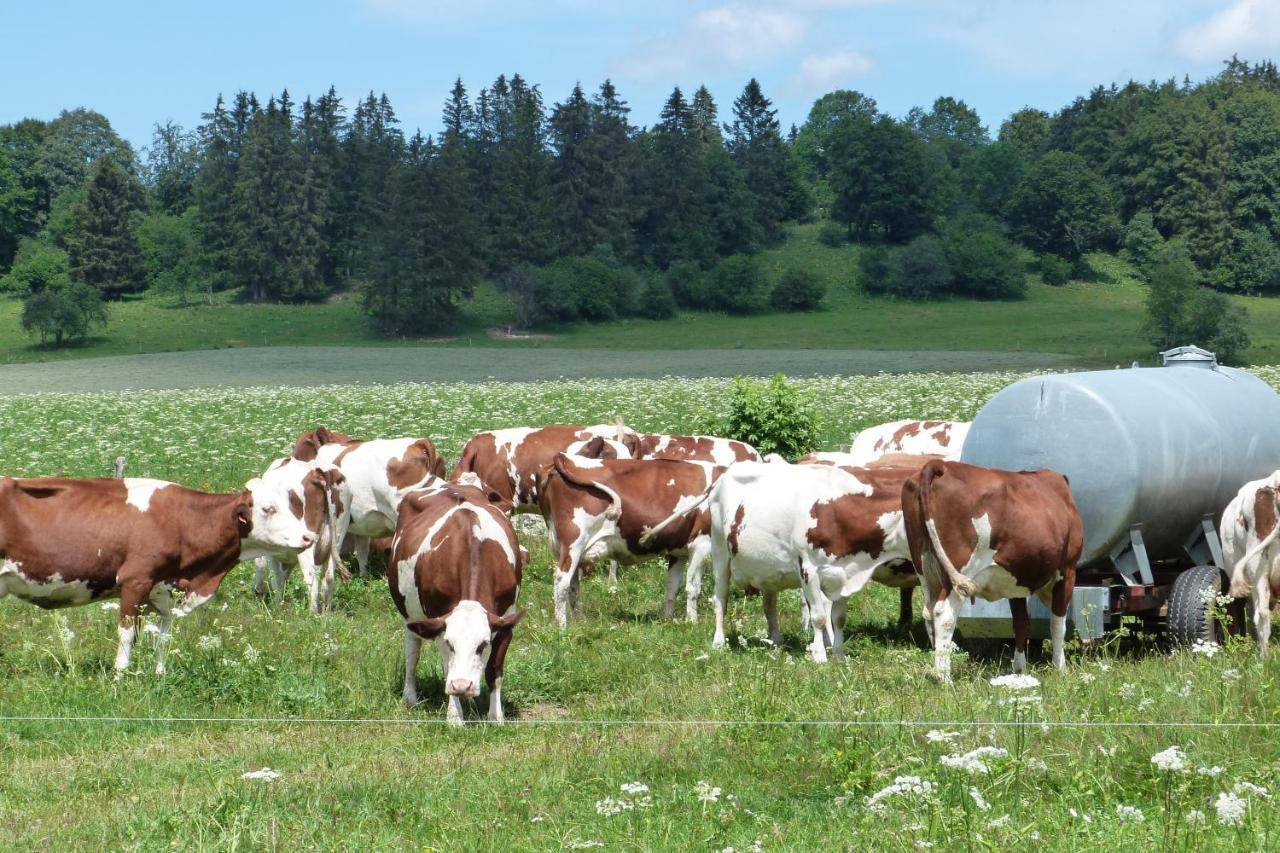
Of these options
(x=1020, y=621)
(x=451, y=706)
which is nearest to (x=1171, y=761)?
(x=451, y=706)

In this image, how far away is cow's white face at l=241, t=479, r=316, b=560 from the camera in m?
13.8

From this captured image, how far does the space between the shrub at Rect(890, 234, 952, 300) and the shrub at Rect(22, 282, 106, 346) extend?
6404cm

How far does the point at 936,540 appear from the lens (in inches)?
484

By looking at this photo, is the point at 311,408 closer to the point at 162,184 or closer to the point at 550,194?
the point at 550,194

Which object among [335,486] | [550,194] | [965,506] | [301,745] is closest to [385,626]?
[335,486]

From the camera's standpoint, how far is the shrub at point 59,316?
98.9 metres

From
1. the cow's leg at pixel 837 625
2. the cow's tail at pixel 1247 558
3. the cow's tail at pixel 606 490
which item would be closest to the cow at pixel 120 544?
the cow's tail at pixel 606 490

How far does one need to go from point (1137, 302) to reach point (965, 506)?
375 ft

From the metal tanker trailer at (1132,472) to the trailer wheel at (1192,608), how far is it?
0.01 meters

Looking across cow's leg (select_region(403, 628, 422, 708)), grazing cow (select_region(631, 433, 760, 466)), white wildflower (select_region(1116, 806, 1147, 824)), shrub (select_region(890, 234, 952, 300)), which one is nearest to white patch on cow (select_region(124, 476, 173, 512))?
cow's leg (select_region(403, 628, 422, 708))

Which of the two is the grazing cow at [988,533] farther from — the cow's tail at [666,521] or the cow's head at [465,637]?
the cow's tail at [666,521]

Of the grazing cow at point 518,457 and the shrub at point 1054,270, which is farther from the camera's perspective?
the shrub at point 1054,270

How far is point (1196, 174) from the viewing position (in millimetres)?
143250

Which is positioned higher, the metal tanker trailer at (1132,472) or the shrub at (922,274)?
the shrub at (922,274)
